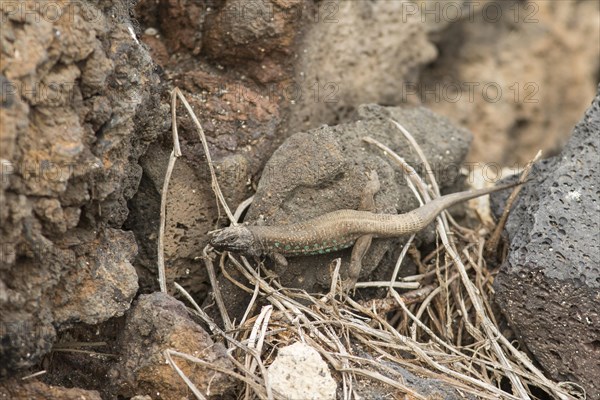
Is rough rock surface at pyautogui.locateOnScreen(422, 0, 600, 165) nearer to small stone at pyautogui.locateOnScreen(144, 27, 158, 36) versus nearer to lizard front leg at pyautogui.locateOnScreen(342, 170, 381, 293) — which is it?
lizard front leg at pyautogui.locateOnScreen(342, 170, 381, 293)

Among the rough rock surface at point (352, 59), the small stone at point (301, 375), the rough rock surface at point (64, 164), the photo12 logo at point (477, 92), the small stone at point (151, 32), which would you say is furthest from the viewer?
the photo12 logo at point (477, 92)

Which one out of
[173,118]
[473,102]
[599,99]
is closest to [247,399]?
[173,118]

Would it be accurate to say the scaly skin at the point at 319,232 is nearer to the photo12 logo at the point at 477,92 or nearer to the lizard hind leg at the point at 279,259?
the lizard hind leg at the point at 279,259

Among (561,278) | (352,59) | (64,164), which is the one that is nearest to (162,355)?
(64,164)

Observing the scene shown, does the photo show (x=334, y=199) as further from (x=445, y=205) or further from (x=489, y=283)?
(x=489, y=283)

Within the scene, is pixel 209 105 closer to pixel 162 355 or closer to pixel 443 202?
pixel 443 202

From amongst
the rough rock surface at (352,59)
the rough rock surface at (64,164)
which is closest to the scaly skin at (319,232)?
the rough rock surface at (64,164)

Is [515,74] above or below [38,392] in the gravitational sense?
above
